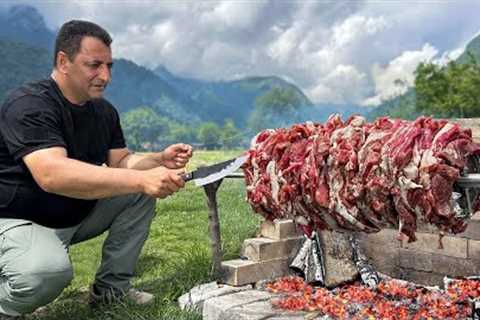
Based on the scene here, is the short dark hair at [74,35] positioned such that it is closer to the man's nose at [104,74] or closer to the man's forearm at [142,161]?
the man's nose at [104,74]

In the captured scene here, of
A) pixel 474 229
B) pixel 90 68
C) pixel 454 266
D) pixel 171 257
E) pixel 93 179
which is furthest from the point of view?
pixel 171 257

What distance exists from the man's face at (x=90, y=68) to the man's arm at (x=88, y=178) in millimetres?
716

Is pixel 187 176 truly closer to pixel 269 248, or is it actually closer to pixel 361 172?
pixel 361 172

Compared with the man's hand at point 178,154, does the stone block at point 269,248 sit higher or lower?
lower

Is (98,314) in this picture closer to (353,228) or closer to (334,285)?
(334,285)

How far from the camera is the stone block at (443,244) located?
4.69 m

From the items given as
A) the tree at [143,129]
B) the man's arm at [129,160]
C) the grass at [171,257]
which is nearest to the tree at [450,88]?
the grass at [171,257]

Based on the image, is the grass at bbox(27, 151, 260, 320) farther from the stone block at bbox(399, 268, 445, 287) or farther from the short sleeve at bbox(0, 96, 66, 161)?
the stone block at bbox(399, 268, 445, 287)

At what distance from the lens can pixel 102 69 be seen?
14.6 feet

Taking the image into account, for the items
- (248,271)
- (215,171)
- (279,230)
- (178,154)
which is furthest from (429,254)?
(178,154)

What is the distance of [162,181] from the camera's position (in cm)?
367

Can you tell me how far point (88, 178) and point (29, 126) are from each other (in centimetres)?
65

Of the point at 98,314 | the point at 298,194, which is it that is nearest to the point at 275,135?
the point at 298,194

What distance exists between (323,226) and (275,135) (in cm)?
75
